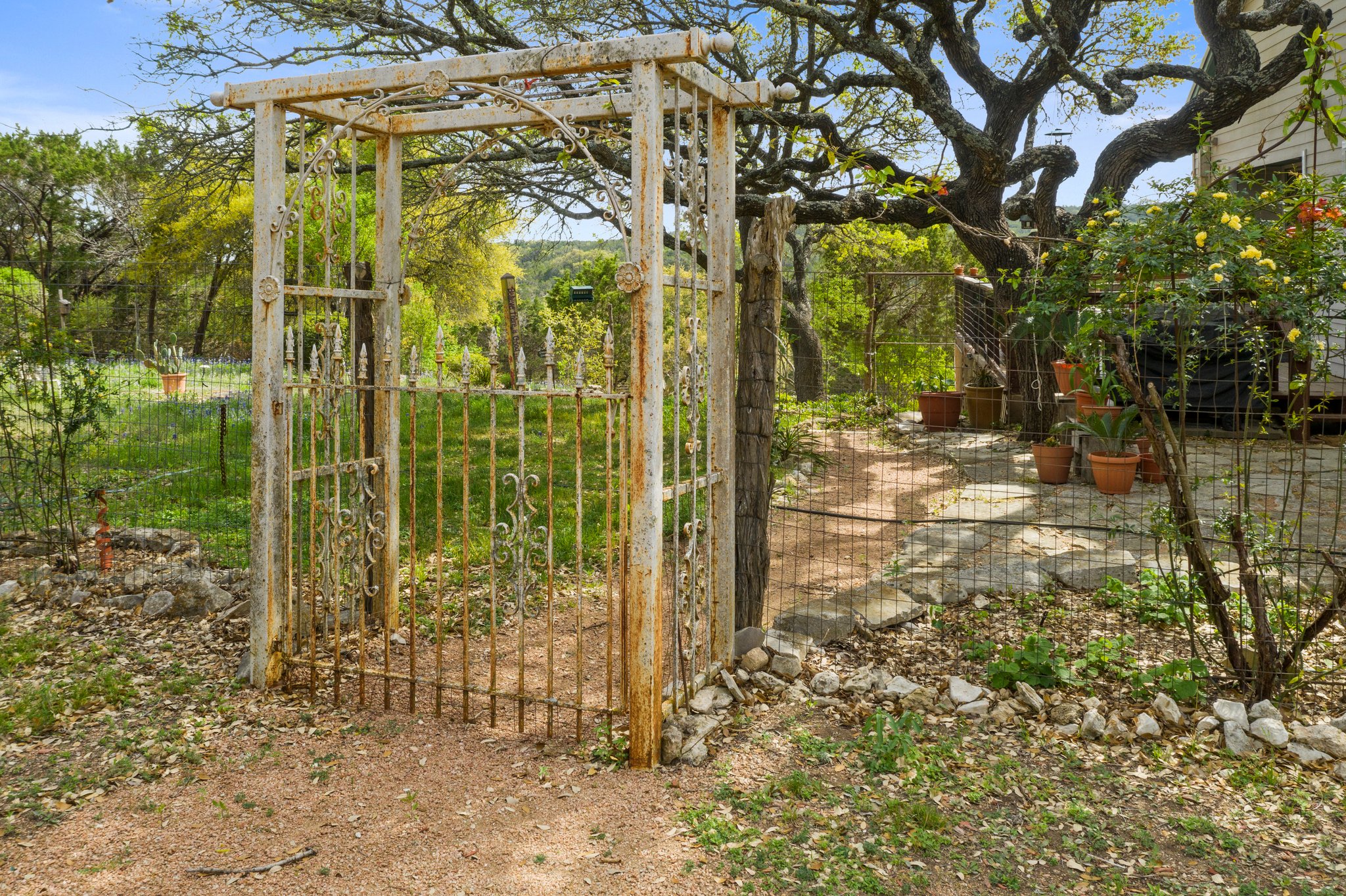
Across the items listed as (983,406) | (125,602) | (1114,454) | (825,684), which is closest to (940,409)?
(983,406)

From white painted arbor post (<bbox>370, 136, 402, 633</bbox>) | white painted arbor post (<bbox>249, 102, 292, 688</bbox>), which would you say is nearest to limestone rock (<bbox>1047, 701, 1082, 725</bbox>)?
white painted arbor post (<bbox>370, 136, 402, 633</bbox>)

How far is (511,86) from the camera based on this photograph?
3895 millimetres

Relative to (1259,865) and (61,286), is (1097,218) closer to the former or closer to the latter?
(1259,865)

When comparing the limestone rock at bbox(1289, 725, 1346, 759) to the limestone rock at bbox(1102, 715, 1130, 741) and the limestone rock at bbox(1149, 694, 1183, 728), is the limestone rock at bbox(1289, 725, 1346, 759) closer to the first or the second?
the limestone rock at bbox(1149, 694, 1183, 728)

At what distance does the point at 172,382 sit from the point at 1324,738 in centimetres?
1239

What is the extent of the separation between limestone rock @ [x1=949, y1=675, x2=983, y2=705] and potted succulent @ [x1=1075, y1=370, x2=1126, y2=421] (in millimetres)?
3547

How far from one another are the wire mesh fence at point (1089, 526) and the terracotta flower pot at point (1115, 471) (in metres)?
0.02

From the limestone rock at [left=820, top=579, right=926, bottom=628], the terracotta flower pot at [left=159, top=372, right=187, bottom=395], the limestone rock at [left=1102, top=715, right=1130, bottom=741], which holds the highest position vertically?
the terracotta flower pot at [left=159, top=372, right=187, bottom=395]

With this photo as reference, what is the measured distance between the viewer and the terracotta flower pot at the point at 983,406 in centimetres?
1103

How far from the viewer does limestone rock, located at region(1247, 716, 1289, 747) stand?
3.83 m

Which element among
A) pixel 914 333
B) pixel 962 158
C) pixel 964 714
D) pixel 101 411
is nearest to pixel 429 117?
pixel 101 411

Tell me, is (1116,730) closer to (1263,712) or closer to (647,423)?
(1263,712)

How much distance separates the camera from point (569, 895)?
2832 mm

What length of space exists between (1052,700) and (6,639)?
17.7 ft
